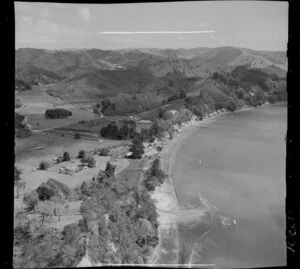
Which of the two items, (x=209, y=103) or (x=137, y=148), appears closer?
(x=137, y=148)

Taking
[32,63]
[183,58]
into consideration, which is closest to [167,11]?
[183,58]

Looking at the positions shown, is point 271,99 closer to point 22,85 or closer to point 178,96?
point 178,96

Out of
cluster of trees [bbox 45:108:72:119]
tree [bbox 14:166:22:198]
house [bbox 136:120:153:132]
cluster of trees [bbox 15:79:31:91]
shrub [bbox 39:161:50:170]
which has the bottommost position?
tree [bbox 14:166:22:198]

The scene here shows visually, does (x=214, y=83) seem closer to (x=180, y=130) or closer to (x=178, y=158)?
(x=180, y=130)

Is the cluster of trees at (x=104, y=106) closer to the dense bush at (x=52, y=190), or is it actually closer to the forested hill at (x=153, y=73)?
the forested hill at (x=153, y=73)

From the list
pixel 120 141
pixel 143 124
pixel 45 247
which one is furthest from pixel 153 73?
pixel 45 247

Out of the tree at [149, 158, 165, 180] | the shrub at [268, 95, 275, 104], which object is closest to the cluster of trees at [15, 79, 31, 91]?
the tree at [149, 158, 165, 180]

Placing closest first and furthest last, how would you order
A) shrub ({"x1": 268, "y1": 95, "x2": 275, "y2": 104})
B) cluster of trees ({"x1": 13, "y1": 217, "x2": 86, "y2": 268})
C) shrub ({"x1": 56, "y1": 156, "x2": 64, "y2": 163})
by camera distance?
cluster of trees ({"x1": 13, "y1": 217, "x2": 86, "y2": 268}) < shrub ({"x1": 56, "y1": 156, "x2": 64, "y2": 163}) < shrub ({"x1": 268, "y1": 95, "x2": 275, "y2": 104})

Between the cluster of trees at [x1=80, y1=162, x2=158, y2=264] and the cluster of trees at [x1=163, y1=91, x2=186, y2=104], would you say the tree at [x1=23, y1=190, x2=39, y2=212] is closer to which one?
the cluster of trees at [x1=80, y1=162, x2=158, y2=264]
